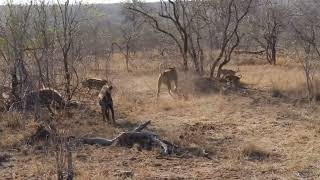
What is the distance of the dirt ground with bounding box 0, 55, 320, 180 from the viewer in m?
8.02

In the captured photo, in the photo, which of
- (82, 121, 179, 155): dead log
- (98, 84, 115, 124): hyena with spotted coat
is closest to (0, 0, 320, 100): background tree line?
(98, 84, 115, 124): hyena with spotted coat

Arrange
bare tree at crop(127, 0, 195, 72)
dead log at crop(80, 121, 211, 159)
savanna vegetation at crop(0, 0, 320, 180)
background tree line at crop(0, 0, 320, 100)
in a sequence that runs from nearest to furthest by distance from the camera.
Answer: savanna vegetation at crop(0, 0, 320, 180)
dead log at crop(80, 121, 211, 159)
background tree line at crop(0, 0, 320, 100)
bare tree at crop(127, 0, 195, 72)

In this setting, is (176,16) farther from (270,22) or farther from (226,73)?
(270,22)

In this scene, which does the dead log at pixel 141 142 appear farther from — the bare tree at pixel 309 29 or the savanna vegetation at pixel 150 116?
the bare tree at pixel 309 29

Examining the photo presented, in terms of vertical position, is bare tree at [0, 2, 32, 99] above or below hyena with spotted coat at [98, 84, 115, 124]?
above

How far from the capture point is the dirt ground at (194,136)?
8.02m

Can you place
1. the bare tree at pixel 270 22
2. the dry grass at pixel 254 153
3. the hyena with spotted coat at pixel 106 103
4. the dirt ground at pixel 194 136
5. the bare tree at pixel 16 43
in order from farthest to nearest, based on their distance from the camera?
the bare tree at pixel 270 22
the bare tree at pixel 16 43
the hyena with spotted coat at pixel 106 103
the dry grass at pixel 254 153
the dirt ground at pixel 194 136

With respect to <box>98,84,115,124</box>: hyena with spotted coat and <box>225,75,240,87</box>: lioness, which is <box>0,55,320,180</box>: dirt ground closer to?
<box>98,84,115,124</box>: hyena with spotted coat

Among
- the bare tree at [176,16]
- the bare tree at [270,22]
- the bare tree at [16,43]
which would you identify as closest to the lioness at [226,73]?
the bare tree at [176,16]

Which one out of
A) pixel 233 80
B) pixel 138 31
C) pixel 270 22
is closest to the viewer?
pixel 233 80

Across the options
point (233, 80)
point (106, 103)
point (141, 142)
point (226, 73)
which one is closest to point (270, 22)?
point (226, 73)

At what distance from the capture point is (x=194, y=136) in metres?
10.3

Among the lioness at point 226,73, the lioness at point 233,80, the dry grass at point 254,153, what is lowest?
the dry grass at point 254,153

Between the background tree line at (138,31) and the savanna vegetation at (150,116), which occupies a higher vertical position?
the background tree line at (138,31)
